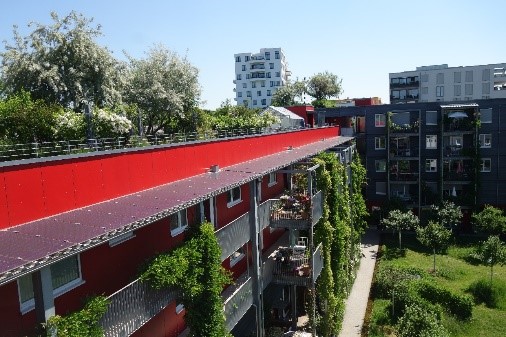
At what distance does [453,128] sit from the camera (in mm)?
42000

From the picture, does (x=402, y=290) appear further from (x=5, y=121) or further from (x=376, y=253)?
(x=5, y=121)

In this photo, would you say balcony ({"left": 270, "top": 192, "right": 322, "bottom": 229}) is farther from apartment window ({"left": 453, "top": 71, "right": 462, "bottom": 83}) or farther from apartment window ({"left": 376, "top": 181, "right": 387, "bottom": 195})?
apartment window ({"left": 453, "top": 71, "right": 462, "bottom": 83})

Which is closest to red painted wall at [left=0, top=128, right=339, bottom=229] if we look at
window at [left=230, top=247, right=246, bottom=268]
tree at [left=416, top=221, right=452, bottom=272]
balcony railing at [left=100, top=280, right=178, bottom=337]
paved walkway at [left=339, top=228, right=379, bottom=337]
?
balcony railing at [left=100, top=280, right=178, bottom=337]

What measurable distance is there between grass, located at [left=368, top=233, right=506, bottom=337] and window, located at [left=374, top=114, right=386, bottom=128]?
37.1ft

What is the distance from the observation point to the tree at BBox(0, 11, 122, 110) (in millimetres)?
27828

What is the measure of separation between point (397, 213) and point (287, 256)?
21852 millimetres

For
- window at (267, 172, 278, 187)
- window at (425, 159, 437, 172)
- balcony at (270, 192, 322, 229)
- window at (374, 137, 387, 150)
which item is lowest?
window at (425, 159, 437, 172)

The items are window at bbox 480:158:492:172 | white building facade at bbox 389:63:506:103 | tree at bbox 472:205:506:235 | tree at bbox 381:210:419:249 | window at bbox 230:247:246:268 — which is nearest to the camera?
window at bbox 230:247:246:268

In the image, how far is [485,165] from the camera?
41.5 m

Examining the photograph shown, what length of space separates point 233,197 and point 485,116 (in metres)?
32.2

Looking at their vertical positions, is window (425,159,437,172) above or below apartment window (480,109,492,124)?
below

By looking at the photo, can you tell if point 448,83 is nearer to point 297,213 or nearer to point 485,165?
point 485,165

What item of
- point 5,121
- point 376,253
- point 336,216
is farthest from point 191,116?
point 376,253

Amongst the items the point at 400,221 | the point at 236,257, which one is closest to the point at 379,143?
the point at 400,221
